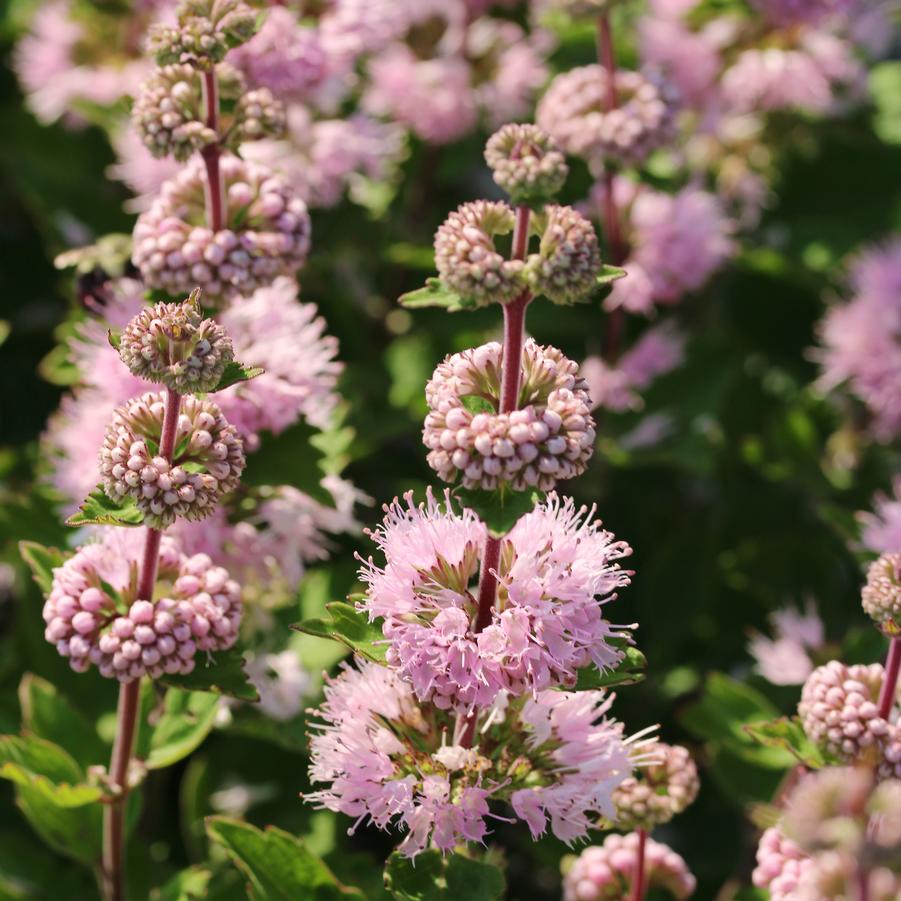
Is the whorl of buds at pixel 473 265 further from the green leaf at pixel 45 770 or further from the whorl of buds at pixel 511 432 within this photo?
the green leaf at pixel 45 770

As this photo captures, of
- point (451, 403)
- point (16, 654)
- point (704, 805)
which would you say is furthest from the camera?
point (704, 805)

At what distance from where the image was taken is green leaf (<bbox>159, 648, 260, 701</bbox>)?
1932 millimetres

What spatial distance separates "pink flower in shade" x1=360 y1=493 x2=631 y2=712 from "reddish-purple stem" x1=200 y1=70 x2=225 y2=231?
769mm

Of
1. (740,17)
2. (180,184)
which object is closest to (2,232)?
(180,184)

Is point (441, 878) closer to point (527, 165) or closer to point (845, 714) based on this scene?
point (845, 714)

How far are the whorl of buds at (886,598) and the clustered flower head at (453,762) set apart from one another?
1.40 feet

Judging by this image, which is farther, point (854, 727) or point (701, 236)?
point (701, 236)

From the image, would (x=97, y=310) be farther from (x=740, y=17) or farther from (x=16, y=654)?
(x=740, y=17)

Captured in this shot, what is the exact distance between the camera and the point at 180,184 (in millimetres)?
2350

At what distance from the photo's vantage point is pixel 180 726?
2.28m

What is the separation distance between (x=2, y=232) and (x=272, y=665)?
2.60 metres

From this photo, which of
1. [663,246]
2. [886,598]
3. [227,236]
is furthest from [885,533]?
[227,236]

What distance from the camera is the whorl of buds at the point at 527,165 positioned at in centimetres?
157

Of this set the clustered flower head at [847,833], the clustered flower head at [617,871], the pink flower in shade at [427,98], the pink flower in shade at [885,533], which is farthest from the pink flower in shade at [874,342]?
the clustered flower head at [847,833]
